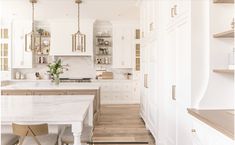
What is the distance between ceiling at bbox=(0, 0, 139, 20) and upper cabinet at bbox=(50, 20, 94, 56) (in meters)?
0.37

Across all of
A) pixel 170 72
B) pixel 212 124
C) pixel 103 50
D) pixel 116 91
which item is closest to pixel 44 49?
pixel 103 50

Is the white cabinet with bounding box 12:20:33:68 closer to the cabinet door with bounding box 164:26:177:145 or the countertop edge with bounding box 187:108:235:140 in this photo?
the cabinet door with bounding box 164:26:177:145

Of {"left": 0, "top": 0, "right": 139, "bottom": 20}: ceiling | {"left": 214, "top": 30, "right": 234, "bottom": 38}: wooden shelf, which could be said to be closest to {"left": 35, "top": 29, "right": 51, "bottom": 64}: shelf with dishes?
{"left": 0, "top": 0, "right": 139, "bottom": 20}: ceiling

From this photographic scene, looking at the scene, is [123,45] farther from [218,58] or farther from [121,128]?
[218,58]

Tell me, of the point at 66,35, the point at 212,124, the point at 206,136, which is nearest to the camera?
the point at 212,124

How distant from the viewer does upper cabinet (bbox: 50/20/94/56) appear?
8.69m

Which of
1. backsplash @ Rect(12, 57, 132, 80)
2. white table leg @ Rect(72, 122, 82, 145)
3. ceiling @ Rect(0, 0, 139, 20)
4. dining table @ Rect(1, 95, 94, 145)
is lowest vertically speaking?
white table leg @ Rect(72, 122, 82, 145)

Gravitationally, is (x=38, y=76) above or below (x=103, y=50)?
below

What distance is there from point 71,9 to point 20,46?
258cm

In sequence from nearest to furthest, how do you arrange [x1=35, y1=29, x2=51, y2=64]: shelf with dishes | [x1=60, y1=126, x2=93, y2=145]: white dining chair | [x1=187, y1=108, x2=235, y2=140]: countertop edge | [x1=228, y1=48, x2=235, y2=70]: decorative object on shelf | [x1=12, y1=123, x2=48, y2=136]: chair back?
[x1=187, y1=108, x2=235, y2=140]: countertop edge
[x1=228, y1=48, x2=235, y2=70]: decorative object on shelf
[x1=12, y1=123, x2=48, y2=136]: chair back
[x1=60, y1=126, x2=93, y2=145]: white dining chair
[x1=35, y1=29, x2=51, y2=64]: shelf with dishes

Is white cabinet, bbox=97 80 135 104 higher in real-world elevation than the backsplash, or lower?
lower

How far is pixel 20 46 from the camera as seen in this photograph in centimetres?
881

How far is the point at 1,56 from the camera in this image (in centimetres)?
877

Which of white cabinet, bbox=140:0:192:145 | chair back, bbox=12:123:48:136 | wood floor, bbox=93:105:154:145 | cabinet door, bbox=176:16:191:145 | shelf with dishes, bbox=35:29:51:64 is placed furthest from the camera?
shelf with dishes, bbox=35:29:51:64
